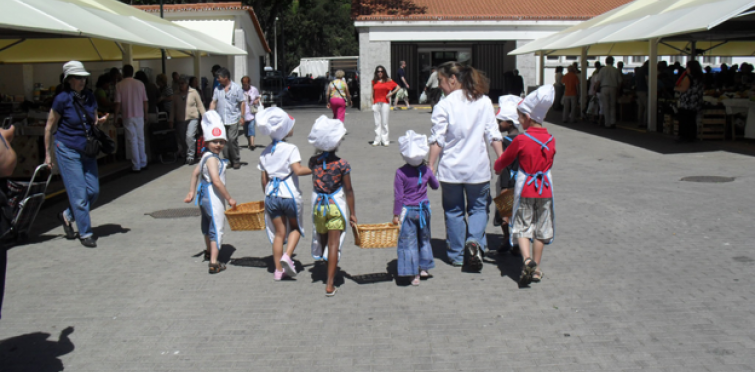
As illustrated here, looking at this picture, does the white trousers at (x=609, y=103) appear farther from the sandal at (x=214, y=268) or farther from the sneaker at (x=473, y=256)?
the sandal at (x=214, y=268)

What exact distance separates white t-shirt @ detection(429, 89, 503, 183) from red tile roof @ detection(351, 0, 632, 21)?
23.3 m

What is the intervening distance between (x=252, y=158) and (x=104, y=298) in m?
9.12

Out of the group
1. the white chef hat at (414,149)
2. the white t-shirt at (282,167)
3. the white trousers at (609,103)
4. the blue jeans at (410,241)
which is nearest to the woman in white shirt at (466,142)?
the white chef hat at (414,149)

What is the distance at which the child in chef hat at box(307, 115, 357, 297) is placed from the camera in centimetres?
552

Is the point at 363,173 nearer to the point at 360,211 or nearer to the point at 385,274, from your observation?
the point at 360,211

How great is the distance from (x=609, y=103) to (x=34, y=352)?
16.9 metres

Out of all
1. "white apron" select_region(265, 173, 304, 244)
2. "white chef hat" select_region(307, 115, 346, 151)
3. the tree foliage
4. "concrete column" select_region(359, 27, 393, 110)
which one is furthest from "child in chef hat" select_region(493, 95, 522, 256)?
the tree foliage

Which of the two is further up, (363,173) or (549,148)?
(549,148)

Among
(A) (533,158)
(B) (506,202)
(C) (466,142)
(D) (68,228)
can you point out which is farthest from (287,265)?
(D) (68,228)

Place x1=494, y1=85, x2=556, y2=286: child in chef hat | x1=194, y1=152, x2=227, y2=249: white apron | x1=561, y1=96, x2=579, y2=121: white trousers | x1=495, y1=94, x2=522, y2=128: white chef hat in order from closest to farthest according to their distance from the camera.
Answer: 1. x1=494, y1=85, x2=556, y2=286: child in chef hat
2. x1=194, y1=152, x2=227, y2=249: white apron
3. x1=495, y1=94, x2=522, y2=128: white chef hat
4. x1=561, y1=96, x2=579, y2=121: white trousers

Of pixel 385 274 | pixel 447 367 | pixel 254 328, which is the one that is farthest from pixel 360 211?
pixel 447 367

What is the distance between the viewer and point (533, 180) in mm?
5598

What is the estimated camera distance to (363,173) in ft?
39.6

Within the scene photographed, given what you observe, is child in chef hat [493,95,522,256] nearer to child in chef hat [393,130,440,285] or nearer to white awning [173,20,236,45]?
child in chef hat [393,130,440,285]
